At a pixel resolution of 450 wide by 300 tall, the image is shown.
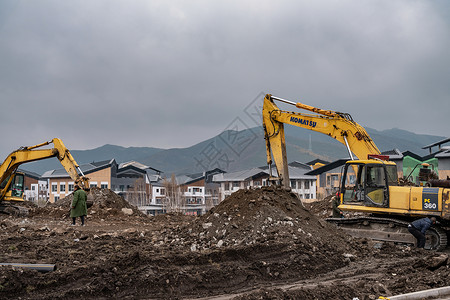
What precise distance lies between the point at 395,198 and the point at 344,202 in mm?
1735

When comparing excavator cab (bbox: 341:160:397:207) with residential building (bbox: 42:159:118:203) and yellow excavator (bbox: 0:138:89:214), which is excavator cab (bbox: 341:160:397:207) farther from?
residential building (bbox: 42:159:118:203)

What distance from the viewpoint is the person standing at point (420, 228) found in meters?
13.8

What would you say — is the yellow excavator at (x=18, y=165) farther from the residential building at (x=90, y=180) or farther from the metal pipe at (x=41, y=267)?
the residential building at (x=90, y=180)

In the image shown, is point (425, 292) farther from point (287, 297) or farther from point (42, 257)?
point (42, 257)

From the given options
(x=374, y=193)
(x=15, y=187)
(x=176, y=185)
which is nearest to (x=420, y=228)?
(x=374, y=193)

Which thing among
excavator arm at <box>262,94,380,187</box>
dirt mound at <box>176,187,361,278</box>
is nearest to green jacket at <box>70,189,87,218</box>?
dirt mound at <box>176,187,361,278</box>

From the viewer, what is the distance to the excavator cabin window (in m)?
15.1

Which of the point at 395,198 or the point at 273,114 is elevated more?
→ the point at 273,114

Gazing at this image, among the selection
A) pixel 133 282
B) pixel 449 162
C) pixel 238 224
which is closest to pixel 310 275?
pixel 238 224

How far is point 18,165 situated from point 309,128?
51.8 ft

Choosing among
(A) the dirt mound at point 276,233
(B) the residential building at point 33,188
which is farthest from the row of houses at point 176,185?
(A) the dirt mound at point 276,233

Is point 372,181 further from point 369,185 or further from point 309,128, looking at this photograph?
point 309,128

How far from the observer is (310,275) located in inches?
409

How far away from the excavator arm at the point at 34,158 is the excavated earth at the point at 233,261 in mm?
6568
